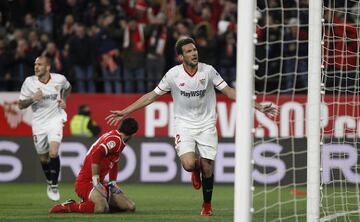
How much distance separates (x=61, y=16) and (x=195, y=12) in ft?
10.2

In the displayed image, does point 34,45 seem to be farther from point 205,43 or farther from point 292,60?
point 292,60

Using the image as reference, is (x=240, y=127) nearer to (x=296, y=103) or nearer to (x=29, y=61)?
(x=296, y=103)

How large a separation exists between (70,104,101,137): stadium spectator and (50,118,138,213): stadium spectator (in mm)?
7794

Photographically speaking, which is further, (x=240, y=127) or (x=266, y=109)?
(x=266, y=109)

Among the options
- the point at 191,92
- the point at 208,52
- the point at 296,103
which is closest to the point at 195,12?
the point at 208,52

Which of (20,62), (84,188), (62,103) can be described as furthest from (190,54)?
(20,62)

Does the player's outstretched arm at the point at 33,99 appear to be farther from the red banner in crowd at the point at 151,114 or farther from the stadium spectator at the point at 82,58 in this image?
the stadium spectator at the point at 82,58

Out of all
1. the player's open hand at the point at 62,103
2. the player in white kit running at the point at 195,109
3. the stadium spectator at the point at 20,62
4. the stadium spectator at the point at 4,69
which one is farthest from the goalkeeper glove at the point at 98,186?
the stadium spectator at the point at 4,69

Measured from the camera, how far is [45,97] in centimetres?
1579

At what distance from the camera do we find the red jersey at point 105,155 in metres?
12.3

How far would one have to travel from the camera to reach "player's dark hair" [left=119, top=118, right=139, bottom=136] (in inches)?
482

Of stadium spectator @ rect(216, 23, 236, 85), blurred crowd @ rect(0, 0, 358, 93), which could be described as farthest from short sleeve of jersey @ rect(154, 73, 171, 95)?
stadium spectator @ rect(216, 23, 236, 85)

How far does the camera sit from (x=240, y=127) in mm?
7906

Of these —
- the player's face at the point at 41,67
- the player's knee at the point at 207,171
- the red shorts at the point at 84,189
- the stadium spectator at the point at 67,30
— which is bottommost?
the red shorts at the point at 84,189
